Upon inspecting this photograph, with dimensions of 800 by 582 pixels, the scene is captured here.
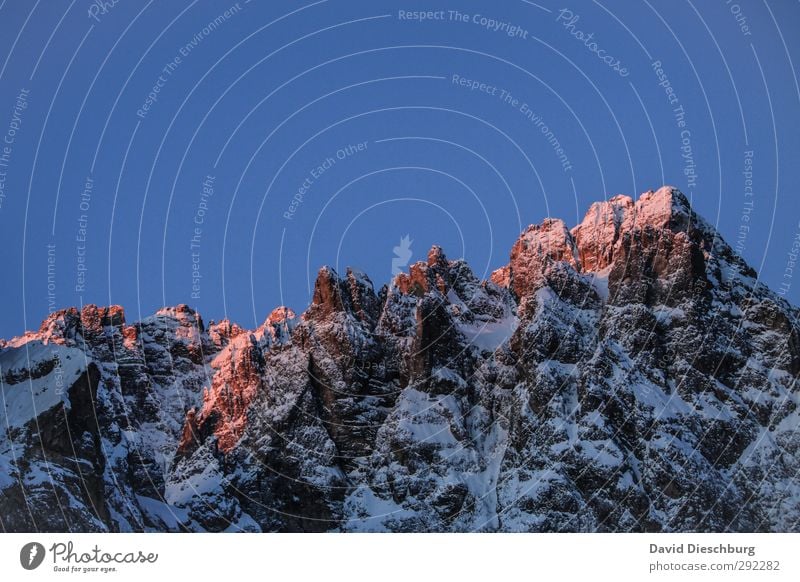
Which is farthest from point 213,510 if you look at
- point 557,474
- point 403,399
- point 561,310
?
point 561,310

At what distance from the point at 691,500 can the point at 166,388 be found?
8818cm

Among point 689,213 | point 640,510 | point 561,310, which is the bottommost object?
point 640,510

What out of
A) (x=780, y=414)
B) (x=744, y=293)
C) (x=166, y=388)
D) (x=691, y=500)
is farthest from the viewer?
(x=166, y=388)

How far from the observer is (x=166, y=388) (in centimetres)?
19262

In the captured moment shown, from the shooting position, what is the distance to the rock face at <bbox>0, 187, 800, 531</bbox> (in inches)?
5261

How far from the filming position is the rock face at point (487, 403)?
438 ft

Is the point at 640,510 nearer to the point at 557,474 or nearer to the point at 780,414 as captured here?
the point at 557,474

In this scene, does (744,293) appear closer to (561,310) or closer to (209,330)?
(561,310)

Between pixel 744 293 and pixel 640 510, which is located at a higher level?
Result: pixel 744 293

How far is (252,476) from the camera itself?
150 m

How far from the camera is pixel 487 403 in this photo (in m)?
A: 160

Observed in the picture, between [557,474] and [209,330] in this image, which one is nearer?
[557,474]

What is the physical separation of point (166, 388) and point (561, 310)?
66.0 meters

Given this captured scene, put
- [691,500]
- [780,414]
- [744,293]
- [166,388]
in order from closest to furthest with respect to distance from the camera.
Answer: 1. [691,500]
2. [780,414]
3. [744,293]
4. [166,388]
